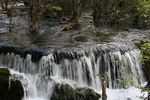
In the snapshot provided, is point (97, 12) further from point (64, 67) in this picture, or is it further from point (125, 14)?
point (64, 67)

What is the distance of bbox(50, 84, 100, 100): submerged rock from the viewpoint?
23.4ft

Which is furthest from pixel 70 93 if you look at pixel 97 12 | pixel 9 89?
pixel 97 12

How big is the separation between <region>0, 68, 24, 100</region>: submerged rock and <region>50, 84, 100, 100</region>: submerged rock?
4.50 ft

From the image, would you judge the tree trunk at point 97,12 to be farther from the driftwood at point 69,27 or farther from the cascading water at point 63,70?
the cascading water at point 63,70

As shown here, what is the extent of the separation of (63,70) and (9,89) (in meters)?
2.62

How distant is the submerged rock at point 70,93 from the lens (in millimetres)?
7137

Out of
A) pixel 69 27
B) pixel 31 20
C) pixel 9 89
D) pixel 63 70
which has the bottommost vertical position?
pixel 9 89

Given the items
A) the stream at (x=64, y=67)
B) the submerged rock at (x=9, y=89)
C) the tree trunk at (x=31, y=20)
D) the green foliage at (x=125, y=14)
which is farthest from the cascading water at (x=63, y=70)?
the green foliage at (x=125, y=14)

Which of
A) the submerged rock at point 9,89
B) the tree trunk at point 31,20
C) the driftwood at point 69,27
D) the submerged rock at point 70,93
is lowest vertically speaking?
the submerged rock at point 70,93

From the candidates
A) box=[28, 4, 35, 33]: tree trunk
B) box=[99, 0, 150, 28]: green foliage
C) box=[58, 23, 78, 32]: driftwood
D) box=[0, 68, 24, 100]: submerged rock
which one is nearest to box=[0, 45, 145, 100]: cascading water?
box=[0, 68, 24, 100]: submerged rock

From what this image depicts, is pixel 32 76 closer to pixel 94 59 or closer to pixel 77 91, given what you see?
pixel 77 91

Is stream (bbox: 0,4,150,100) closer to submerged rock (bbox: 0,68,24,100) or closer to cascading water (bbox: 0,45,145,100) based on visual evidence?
cascading water (bbox: 0,45,145,100)

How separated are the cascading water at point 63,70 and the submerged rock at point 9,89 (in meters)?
0.42

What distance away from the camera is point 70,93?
7.18 m
